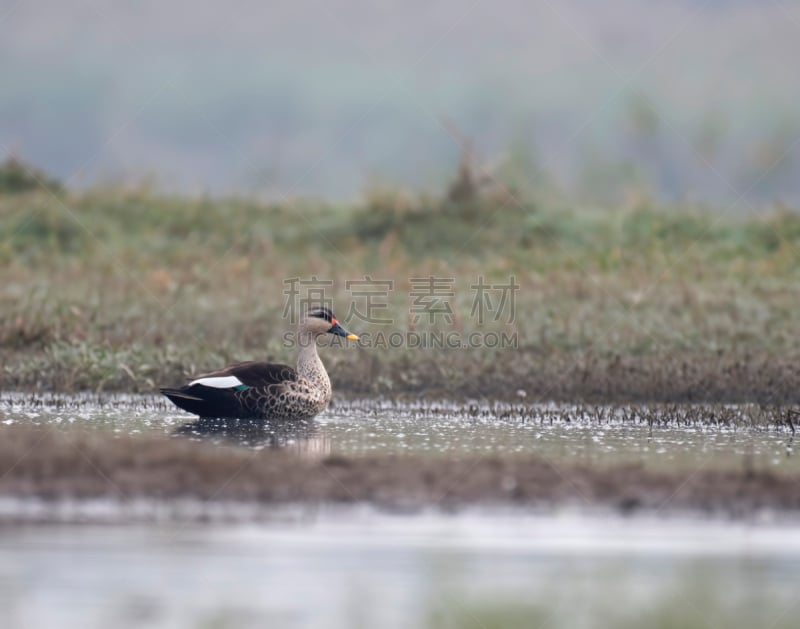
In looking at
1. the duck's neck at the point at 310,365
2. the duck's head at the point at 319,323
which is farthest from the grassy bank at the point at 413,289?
the duck's neck at the point at 310,365

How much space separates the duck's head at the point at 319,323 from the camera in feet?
41.7

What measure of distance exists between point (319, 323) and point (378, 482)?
14.5 ft

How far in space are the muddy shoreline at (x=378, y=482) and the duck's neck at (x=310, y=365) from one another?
9.57ft

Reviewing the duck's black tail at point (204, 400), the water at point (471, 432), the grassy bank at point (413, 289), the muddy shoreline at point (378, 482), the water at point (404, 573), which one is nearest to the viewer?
the water at point (404, 573)

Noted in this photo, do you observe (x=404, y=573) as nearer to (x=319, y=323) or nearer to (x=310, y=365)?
(x=310, y=365)

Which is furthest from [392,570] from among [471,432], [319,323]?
[319,323]

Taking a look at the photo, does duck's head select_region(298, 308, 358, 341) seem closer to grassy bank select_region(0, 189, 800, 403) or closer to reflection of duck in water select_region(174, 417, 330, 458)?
grassy bank select_region(0, 189, 800, 403)

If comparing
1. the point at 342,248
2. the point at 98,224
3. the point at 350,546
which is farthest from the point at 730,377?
the point at 98,224

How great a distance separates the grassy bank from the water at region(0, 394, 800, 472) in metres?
0.86

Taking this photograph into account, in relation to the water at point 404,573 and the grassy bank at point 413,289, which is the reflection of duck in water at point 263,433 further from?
the water at point 404,573

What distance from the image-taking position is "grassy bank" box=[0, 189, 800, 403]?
13.5 metres

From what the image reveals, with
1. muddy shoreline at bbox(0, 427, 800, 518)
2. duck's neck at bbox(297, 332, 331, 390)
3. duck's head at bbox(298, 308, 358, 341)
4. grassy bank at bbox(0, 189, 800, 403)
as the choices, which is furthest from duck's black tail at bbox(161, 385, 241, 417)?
muddy shoreline at bbox(0, 427, 800, 518)

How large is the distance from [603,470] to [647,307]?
26.6 ft

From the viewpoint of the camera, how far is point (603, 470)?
886 cm
